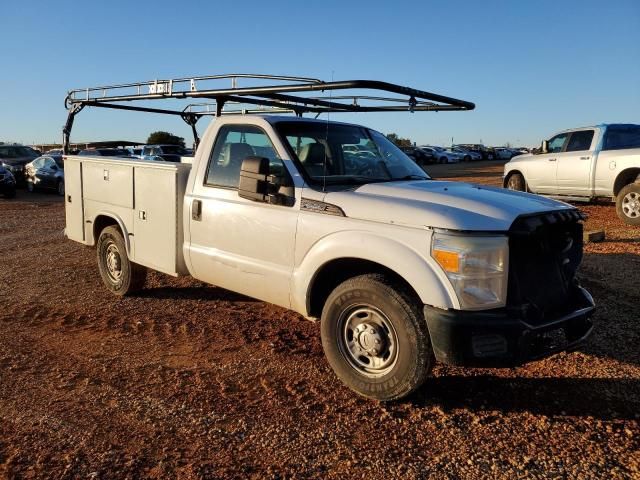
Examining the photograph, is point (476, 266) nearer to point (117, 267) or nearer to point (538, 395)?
point (538, 395)

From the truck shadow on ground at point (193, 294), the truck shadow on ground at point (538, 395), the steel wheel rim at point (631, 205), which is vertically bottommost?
the truck shadow on ground at point (193, 294)

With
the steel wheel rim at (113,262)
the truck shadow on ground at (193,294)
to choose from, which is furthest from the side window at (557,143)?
the steel wheel rim at (113,262)

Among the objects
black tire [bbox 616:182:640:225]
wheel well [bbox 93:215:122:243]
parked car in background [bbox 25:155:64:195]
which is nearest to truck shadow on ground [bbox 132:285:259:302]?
wheel well [bbox 93:215:122:243]

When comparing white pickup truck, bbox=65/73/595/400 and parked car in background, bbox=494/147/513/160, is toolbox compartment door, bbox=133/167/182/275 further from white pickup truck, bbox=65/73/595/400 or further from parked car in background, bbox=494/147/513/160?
parked car in background, bbox=494/147/513/160

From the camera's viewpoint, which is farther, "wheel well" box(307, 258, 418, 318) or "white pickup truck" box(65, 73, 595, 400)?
"wheel well" box(307, 258, 418, 318)

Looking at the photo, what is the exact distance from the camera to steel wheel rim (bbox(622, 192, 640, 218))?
10.4 metres

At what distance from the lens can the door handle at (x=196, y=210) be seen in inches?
198

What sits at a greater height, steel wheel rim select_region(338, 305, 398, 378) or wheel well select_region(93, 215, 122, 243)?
wheel well select_region(93, 215, 122, 243)

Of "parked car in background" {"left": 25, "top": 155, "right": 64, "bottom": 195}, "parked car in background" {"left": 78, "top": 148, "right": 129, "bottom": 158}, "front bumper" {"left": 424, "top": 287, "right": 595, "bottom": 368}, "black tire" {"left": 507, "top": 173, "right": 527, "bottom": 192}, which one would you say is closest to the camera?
"front bumper" {"left": 424, "top": 287, "right": 595, "bottom": 368}

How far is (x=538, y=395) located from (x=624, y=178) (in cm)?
884

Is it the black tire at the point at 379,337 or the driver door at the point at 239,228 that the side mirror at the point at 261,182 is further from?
the black tire at the point at 379,337

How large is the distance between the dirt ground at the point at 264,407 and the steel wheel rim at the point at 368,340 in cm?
26

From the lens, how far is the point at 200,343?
16.3 ft

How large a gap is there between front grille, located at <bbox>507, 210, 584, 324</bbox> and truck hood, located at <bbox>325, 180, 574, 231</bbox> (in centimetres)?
9
